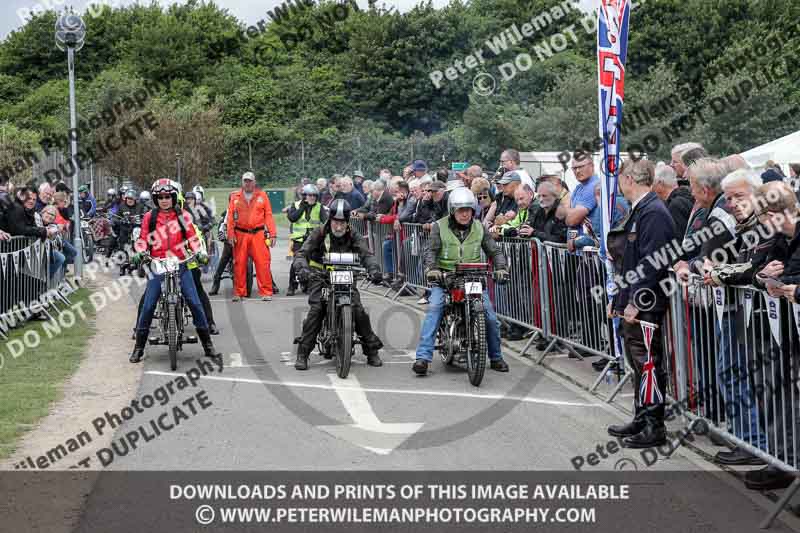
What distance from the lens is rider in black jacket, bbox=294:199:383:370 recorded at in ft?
37.3

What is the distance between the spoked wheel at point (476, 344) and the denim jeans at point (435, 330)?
524 millimetres

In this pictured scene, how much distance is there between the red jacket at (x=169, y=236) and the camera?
39.7ft

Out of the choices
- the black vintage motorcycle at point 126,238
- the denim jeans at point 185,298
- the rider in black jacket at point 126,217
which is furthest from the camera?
the rider in black jacket at point 126,217

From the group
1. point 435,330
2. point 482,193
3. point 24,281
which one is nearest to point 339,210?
point 435,330

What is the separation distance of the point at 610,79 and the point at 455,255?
8.34ft

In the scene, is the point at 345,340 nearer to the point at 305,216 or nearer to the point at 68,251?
the point at 305,216

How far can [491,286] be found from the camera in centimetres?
1364

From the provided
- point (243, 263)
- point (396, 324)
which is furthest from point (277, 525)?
point (243, 263)

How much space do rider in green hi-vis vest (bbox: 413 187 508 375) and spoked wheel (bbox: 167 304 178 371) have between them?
267 cm

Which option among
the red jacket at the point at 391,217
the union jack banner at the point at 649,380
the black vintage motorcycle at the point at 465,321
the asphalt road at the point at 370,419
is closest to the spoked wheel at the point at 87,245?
the red jacket at the point at 391,217

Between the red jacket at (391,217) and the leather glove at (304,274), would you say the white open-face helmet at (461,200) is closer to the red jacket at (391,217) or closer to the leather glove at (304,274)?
the leather glove at (304,274)

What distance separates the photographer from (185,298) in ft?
38.9

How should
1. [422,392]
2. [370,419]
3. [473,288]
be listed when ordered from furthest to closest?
[473,288], [422,392], [370,419]

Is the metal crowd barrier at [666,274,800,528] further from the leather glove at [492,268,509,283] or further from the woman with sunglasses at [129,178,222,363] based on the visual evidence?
the woman with sunglasses at [129,178,222,363]
